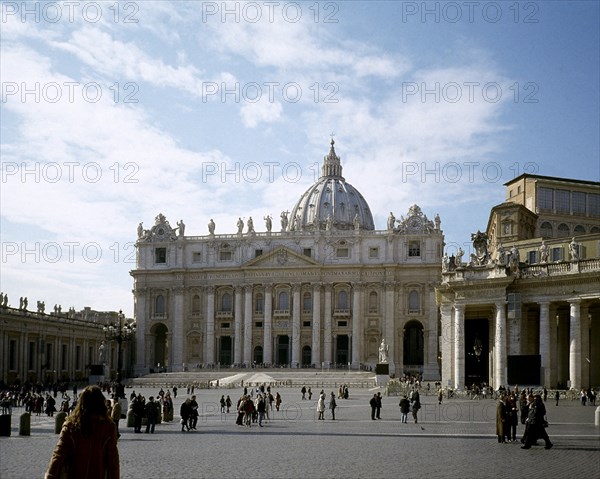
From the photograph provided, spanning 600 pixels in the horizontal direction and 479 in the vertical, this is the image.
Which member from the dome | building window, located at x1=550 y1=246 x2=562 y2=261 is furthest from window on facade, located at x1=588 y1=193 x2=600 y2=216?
the dome

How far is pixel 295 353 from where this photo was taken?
99.7 meters

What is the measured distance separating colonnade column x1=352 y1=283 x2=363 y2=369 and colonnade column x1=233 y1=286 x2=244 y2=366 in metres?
13.6

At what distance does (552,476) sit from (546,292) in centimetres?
2729

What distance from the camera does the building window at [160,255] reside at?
108 meters

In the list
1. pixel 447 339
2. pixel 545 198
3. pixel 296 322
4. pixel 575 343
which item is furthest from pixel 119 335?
pixel 296 322

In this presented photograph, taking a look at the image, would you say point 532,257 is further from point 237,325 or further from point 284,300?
point 237,325

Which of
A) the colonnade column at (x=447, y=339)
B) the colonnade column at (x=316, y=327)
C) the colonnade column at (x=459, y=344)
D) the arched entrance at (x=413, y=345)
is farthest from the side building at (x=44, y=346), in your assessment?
the arched entrance at (x=413, y=345)

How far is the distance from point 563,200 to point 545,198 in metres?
1.63

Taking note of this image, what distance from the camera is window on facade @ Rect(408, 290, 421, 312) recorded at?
100000 millimetres

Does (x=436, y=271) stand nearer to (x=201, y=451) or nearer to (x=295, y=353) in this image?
(x=295, y=353)

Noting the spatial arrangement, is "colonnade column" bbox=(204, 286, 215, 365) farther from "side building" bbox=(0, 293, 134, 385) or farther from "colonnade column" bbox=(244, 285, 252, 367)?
"side building" bbox=(0, 293, 134, 385)

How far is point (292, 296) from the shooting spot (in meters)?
102

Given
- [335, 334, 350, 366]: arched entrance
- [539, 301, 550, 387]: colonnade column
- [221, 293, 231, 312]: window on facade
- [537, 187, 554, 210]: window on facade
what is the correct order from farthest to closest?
[221, 293, 231, 312]: window on facade < [335, 334, 350, 366]: arched entrance < [537, 187, 554, 210]: window on facade < [539, 301, 550, 387]: colonnade column

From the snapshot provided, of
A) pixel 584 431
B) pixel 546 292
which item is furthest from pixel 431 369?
pixel 584 431
